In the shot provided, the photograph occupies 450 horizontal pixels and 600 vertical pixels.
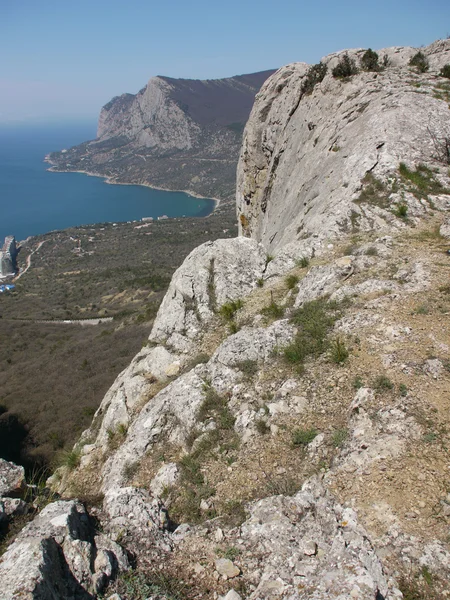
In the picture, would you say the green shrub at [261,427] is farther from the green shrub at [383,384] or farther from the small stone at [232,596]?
the small stone at [232,596]

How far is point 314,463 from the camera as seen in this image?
5.50 m

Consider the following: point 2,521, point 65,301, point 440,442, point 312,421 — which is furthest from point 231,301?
point 65,301

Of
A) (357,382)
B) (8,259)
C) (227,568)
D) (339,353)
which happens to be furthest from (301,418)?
(8,259)

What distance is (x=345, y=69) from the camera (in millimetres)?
20531

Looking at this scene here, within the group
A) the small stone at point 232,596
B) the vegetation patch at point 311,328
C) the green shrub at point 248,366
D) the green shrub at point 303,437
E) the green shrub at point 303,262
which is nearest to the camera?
the small stone at point 232,596

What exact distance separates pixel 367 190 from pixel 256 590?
11.5 m

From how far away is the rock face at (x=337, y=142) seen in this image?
12.2 metres

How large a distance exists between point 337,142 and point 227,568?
1661 cm

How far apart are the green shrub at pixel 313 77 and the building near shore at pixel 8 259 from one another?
4332 inches

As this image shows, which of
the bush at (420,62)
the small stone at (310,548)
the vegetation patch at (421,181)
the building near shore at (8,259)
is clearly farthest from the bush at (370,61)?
the building near shore at (8,259)

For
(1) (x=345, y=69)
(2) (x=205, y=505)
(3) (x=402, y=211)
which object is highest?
(1) (x=345, y=69)

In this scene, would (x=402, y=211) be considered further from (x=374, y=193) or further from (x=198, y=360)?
(x=198, y=360)

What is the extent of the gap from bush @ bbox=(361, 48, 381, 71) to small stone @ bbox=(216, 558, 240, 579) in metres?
23.8

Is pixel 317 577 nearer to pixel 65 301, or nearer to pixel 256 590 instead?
pixel 256 590
